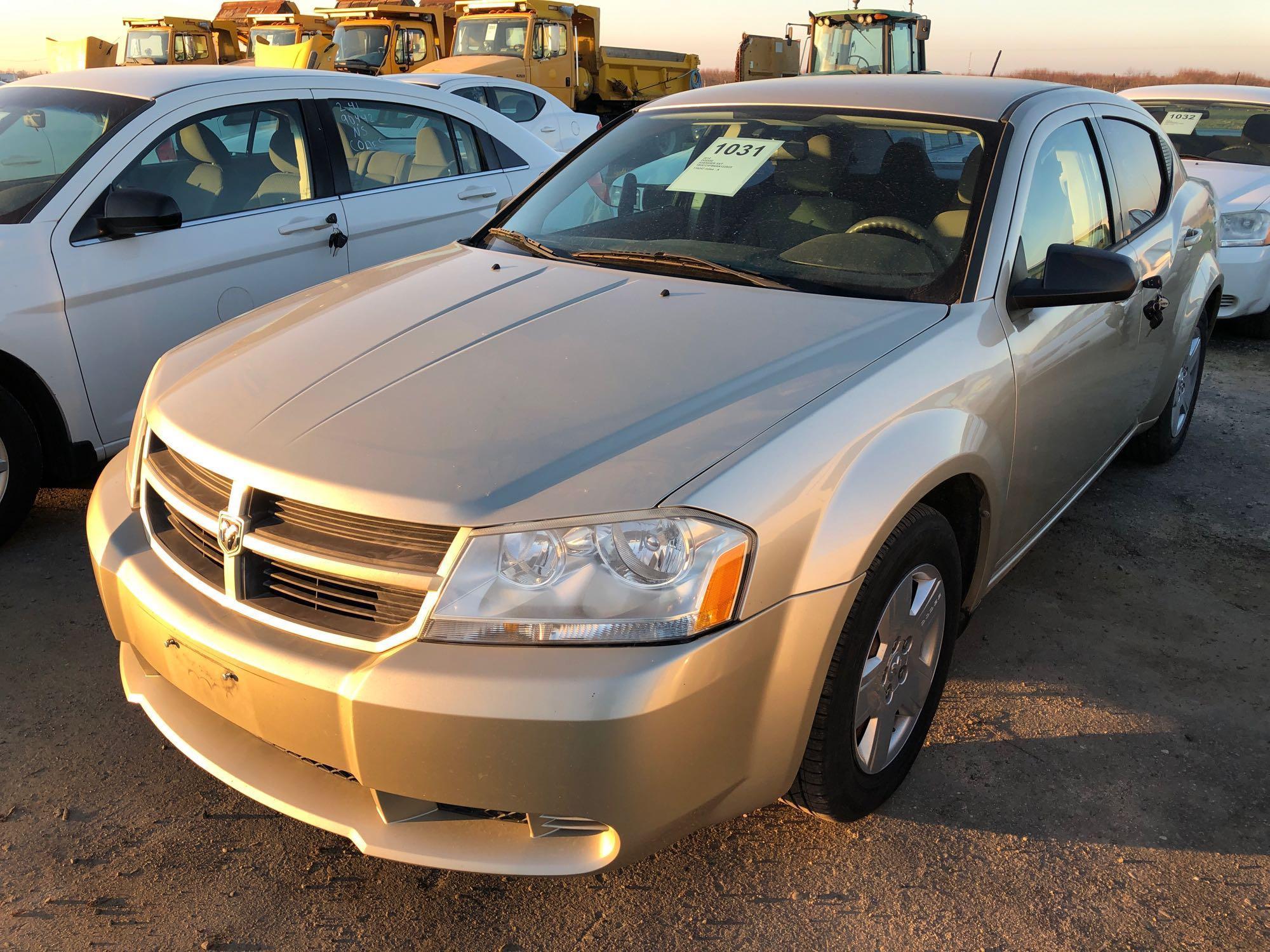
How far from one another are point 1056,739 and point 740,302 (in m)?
1.39

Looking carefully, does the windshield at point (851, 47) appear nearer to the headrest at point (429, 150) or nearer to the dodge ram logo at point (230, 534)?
the headrest at point (429, 150)

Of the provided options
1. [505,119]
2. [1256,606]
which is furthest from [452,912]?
[505,119]

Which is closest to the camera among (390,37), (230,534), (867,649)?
(230,534)

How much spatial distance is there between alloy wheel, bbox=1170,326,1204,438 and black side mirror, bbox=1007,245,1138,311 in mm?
2044

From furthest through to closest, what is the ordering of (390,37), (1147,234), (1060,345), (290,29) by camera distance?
1. (290,29)
2. (390,37)
3. (1147,234)
4. (1060,345)

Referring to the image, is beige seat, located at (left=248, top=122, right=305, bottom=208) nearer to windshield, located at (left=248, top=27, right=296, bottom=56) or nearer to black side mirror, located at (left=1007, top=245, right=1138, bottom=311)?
black side mirror, located at (left=1007, top=245, right=1138, bottom=311)

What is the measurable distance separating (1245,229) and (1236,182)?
18.3 inches

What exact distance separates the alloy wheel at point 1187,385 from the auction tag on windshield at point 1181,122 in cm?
371

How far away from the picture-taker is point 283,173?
14.5 feet

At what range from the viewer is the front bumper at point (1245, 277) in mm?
6621

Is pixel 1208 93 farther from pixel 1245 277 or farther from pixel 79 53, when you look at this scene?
pixel 79 53

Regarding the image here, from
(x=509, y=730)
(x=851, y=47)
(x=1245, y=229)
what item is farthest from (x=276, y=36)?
(x=509, y=730)

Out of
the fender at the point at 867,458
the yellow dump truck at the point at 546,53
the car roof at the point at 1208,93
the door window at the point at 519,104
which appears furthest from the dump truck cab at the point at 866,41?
the fender at the point at 867,458

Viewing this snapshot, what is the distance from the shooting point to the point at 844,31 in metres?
19.0
